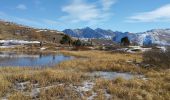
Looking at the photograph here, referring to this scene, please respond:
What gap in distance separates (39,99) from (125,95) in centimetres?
433

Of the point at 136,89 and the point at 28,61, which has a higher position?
the point at 136,89

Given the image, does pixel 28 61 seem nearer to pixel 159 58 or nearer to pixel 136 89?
pixel 159 58

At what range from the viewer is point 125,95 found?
48.8ft

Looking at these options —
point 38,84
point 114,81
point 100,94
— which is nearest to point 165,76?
point 114,81

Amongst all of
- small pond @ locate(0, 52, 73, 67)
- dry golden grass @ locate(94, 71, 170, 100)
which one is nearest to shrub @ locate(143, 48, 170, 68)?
small pond @ locate(0, 52, 73, 67)

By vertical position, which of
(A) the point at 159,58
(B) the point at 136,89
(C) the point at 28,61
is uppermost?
(A) the point at 159,58

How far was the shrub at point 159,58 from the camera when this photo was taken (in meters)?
30.6

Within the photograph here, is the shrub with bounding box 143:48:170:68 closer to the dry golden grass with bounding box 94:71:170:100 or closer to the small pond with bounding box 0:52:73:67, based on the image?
the small pond with bounding box 0:52:73:67

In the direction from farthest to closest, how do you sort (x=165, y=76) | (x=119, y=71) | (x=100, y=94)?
(x=119, y=71)
(x=165, y=76)
(x=100, y=94)

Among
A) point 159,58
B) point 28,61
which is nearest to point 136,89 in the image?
point 159,58

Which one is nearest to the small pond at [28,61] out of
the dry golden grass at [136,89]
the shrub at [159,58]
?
the shrub at [159,58]

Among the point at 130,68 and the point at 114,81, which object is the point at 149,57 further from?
the point at 114,81

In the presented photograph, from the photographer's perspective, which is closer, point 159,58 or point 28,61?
point 159,58

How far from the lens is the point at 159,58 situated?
3388 cm
